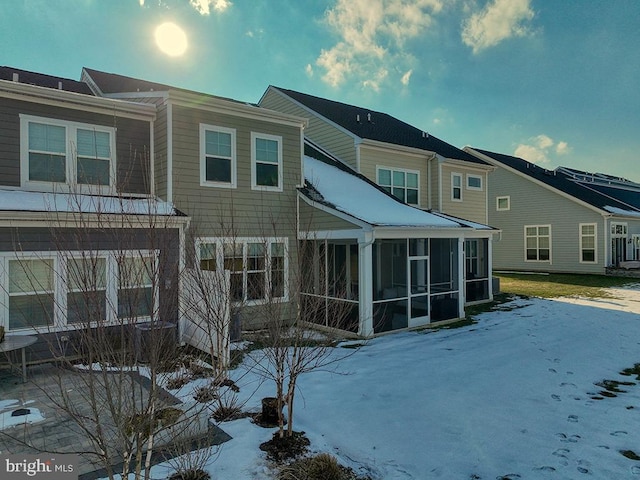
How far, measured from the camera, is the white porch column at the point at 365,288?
10.8 meters

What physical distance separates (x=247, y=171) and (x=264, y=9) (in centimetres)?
589

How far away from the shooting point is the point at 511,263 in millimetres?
28781

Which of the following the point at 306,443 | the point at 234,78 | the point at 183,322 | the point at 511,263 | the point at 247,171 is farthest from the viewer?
the point at 511,263

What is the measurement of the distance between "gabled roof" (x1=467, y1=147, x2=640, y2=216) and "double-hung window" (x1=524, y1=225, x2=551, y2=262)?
289 cm

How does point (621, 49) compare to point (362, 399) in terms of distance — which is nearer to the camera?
point (362, 399)

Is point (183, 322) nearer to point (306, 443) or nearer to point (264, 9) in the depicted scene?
point (306, 443)

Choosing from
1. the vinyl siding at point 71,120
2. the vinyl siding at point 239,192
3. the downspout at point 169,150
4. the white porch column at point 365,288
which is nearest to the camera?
the vinyl siding at point 71,120

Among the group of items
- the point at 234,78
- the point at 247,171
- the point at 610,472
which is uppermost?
the point at 234,78

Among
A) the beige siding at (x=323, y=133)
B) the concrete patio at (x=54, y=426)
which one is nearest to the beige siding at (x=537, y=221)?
the beige siding at (x=323, y=133)

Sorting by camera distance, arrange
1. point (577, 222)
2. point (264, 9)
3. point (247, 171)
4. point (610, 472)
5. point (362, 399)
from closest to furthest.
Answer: point (610, 472)
point (362, 399)
point (247, 171)
point (264, 9)
point (577, 222)

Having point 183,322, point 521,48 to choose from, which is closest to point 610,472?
point 183,322

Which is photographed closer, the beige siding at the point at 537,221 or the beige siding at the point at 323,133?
the beige siding at the point at 323,133

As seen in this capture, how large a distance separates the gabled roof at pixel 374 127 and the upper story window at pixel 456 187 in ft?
2.97

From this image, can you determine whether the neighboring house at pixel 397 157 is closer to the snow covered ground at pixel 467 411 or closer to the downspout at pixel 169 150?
the downspout at pixel 169 150
